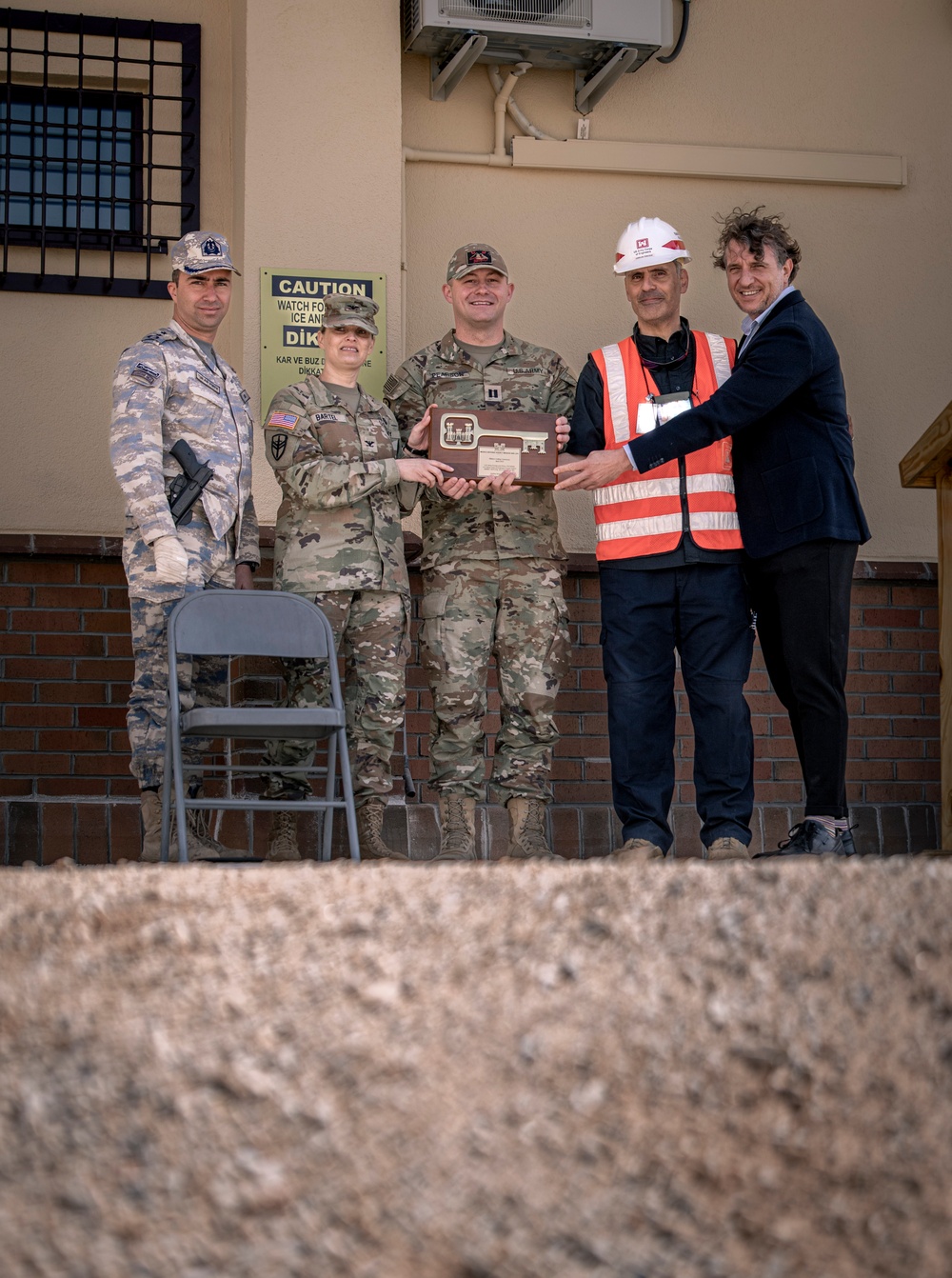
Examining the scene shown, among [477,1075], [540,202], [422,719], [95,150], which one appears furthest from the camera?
[540,202]

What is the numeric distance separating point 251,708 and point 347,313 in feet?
4.58

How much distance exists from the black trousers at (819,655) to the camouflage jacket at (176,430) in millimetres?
1670

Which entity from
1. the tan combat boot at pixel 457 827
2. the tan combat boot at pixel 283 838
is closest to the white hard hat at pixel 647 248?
the tan combat boot at pixel 457 827

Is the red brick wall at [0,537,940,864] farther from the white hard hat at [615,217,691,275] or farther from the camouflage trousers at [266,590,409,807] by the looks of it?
the white hard hat at [615,217,691,275]

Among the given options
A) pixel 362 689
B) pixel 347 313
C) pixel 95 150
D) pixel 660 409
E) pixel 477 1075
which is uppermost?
pixel 95 150

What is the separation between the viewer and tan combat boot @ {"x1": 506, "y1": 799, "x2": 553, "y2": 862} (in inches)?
176

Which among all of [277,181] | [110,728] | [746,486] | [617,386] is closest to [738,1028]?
[746,486]

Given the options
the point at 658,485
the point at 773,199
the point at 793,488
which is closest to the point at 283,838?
the point at 658,485

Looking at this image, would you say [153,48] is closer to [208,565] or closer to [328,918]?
[208,565]

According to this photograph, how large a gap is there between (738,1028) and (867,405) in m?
4.38

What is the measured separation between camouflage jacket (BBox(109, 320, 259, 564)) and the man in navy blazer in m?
1.02

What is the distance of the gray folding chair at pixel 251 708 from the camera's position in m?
3.83

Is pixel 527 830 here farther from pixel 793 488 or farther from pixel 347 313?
pixel 347 313

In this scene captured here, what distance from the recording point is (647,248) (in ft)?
→ 14.8
